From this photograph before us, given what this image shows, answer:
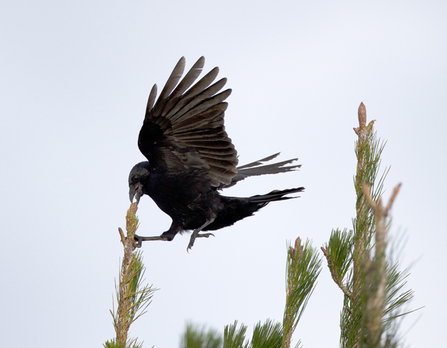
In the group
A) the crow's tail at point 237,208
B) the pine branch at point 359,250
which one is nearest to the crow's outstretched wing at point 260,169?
the crow's tail at point 237,208

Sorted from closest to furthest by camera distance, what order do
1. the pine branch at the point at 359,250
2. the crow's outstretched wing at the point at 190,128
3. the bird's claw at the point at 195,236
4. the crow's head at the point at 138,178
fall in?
the pine branch at the point at 359,250
the crow's outstretched wing at the point at 190,128
the bird's claw at the point at 195,236
the crow's head at the point at 138,178

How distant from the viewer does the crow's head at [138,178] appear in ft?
13.4

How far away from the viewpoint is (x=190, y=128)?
A: 12.3 feet

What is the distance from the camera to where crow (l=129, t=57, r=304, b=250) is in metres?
3.54

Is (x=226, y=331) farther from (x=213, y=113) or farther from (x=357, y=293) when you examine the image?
(x=213, y=113)

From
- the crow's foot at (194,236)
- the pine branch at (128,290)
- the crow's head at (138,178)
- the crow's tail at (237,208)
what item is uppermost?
the crow's head at (138,178)

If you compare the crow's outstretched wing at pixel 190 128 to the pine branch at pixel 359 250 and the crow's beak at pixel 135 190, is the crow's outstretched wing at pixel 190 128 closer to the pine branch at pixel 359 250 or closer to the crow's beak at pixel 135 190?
the crow's beak at pixel 135 190

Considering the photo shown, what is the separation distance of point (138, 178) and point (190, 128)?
Result: 712mm

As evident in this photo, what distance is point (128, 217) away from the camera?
2.14 m

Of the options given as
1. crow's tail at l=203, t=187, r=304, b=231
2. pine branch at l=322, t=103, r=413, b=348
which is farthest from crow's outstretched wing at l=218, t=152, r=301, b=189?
pine branch at l=322, t=103, r=413, b=348

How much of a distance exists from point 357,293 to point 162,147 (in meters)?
2.32

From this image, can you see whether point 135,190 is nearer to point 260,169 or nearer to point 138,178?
point 138,178

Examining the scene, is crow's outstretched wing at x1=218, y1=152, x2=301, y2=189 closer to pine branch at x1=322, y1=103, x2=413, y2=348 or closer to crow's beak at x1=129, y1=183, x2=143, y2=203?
crow's beak at x1=129, y1=183, x2=143, y2=203

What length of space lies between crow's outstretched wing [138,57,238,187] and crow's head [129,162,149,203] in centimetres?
14
